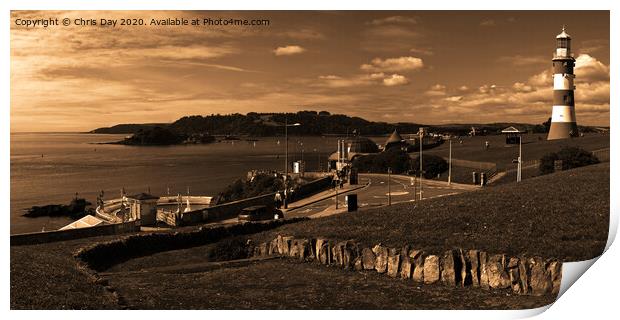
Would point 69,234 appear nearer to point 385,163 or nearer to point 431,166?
point 431,166

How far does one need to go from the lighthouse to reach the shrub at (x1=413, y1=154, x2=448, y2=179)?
1133 centimetres

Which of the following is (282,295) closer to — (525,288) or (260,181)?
(525,288)

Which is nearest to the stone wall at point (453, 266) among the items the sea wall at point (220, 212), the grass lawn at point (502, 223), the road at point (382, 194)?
the grass lawn at point (502, 223)

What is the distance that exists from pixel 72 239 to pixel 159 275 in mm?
6360

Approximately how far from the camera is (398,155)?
206 ft

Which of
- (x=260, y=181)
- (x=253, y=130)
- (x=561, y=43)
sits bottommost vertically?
(x=260, y=181)

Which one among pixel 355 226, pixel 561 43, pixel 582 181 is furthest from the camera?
pixel 561 43

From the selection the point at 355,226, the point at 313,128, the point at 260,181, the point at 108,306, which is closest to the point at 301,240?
the point at 355,226

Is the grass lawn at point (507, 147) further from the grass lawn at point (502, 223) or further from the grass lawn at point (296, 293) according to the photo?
the grass lawn at point (296, 293)

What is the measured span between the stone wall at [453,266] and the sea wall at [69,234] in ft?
29.7

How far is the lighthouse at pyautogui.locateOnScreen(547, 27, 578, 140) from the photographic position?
35.6 meters

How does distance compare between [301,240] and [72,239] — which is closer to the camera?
[301,240]

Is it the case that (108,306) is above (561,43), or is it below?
below

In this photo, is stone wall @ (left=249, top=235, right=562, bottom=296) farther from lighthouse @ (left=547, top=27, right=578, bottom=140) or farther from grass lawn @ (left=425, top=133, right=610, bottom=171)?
grass lawn @ (left=425, top=133, right=610, bottom=171)
